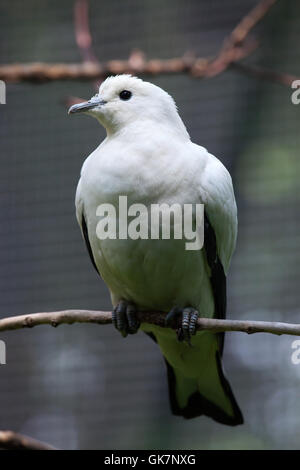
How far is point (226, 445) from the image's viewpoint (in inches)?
125

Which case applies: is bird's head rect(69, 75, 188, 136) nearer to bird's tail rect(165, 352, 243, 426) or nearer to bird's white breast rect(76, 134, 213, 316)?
bird's white breast rect(76, 134, 213, 316)

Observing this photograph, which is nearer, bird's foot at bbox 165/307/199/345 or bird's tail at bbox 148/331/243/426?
bird's foot at bbox 165/307/199/345

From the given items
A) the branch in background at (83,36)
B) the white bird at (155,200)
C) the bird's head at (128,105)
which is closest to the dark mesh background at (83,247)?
the branch in background at (83,36)

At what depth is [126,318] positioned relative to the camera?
6.65 feet

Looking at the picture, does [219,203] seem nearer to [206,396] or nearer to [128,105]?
[128,105]

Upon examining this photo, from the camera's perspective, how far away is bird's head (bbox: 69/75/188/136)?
2.08m

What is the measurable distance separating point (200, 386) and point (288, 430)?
41.9 inches

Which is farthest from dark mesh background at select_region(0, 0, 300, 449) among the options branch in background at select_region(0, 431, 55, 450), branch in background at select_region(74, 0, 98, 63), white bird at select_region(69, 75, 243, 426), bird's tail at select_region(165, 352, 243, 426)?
branch in background at select_region(0, 431, 55, 450)

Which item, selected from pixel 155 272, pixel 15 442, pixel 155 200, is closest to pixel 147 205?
pixel 155 200

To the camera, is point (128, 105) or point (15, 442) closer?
point (15, 442)

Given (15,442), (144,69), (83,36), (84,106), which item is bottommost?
(15,442)

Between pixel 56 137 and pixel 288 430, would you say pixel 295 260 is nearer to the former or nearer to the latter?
pixel 288 430

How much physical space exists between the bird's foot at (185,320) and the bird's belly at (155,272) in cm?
3

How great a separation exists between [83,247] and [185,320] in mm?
1640
